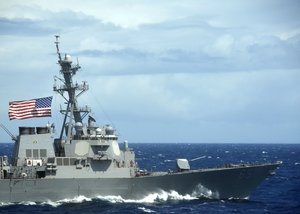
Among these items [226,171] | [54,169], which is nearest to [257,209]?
[226,171]

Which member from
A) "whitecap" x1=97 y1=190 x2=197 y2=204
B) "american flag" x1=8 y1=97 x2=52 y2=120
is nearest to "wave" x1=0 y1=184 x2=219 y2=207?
"whitecap" x1=97 y1=190 x2=197 y2=204

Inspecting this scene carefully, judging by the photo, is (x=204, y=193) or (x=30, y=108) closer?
(x=30, y=108)

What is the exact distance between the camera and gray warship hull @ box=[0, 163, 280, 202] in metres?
37.6

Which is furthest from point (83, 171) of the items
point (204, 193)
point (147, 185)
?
point (204, 193)

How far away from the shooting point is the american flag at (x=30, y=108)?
125 feet

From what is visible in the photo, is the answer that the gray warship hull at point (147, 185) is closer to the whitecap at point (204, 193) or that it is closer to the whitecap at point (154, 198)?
the whitecap at point (204, 193)

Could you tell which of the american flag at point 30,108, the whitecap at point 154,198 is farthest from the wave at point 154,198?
the american flag at point 30,108

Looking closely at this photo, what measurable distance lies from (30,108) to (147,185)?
946 centimetres

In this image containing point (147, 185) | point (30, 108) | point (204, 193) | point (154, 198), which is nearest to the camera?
point (30, 108)

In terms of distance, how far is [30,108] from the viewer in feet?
126

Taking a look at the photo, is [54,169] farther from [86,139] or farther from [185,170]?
[185,170]

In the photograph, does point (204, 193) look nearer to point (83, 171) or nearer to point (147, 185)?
point (147, 185)

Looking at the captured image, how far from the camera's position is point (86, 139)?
39.7m

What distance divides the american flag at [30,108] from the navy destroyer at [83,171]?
0.19 metres
